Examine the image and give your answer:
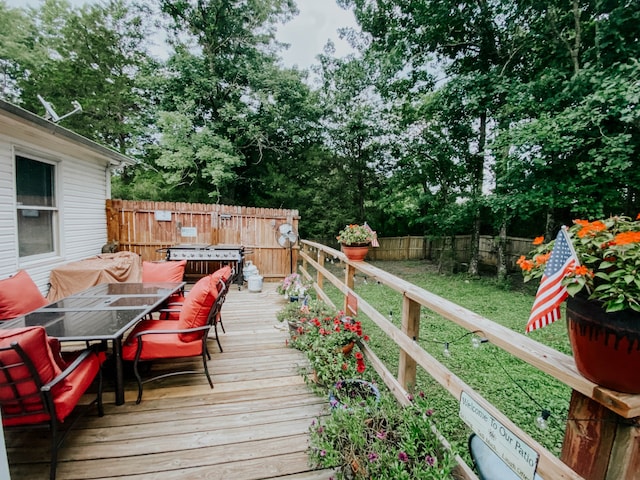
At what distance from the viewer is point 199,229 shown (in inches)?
281

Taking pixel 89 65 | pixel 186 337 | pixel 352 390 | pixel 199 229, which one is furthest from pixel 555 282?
pixel 89 65

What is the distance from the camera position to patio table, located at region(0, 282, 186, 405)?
85.6 inches

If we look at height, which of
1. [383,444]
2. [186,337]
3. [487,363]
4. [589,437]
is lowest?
[487,363]

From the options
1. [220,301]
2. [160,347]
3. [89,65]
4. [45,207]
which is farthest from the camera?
[89,65]

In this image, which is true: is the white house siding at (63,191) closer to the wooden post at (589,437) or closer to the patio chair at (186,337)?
the patio chair at (186,337)

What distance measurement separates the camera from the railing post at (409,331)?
1.89 m

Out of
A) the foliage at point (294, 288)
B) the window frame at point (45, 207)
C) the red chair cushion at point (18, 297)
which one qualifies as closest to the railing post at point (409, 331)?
the foliage at point (294, 288)

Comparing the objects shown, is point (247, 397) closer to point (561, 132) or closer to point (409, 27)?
point (561, 132)

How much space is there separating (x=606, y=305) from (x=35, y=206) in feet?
20.7

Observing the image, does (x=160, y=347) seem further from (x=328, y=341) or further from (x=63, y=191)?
(x=63, y=191)

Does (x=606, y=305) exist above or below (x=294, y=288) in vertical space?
above

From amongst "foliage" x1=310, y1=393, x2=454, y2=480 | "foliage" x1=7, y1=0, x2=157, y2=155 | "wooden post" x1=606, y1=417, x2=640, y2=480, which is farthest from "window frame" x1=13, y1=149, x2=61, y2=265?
"foliage" x1=7, y1=0, x2=157, y2=155

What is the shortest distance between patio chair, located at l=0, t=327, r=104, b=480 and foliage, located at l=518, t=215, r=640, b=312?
251 cm

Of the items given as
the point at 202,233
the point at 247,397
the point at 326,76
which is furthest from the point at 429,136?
the point at 247,397
